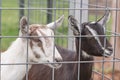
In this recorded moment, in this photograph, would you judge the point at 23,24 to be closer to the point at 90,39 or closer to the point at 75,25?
the point at 75,25

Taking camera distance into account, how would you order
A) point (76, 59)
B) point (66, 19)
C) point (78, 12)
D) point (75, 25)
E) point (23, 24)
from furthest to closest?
point (66, 19)
point (78, 12)
point (76, 59)
point (75, 25)
point (23, 24)

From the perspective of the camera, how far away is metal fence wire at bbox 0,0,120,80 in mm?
3119

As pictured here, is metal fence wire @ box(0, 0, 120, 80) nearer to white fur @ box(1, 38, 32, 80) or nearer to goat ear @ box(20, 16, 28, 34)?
goat ear @ box(20, 16, 28, 34)

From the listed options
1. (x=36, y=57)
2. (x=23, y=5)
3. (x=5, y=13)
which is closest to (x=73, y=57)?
(x=36, y=57)

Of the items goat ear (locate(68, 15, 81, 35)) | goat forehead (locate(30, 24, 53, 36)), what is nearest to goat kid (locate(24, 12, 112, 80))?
goat ear (locate(68, 15, 81, 35))

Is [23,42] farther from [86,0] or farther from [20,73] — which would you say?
[86,0]

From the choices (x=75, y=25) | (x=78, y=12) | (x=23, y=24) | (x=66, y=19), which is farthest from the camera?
(x=66, y=19)

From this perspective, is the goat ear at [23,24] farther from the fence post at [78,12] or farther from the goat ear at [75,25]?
the fence post at [78,12]

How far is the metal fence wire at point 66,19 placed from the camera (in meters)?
3.12

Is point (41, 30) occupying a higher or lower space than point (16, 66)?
higher

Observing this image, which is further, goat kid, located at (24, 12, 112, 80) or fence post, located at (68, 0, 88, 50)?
fence post, located at (68, 0, 88, 50)

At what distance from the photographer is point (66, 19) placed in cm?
662

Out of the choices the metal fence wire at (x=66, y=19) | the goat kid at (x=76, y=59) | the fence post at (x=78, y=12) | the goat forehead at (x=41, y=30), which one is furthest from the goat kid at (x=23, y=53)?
the fence post at (x=78, y=12)

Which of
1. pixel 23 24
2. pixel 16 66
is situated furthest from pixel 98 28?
pixel 16 66
